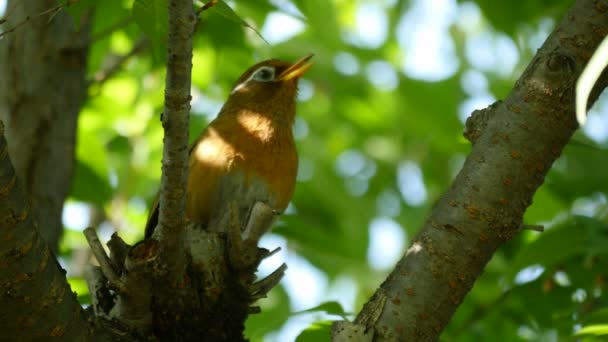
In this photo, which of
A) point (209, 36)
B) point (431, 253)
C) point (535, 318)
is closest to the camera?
point (431, 253)

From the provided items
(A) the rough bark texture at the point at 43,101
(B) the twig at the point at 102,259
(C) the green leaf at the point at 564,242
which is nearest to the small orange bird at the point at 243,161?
(A) the rough bark texture at the point at 43,101

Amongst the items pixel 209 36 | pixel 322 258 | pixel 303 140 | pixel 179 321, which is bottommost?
pixel 179 321

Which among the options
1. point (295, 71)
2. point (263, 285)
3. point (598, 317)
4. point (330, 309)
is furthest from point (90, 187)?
point (598, 317)

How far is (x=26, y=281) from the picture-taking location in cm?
295

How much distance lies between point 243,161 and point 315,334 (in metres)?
1.58

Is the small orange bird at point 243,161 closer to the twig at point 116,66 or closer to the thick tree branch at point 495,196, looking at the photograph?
the twig at point 116,66

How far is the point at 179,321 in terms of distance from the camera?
3926 mm

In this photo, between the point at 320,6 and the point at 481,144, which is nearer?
the point at 481,144

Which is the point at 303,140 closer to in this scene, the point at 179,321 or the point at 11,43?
the point at 11,43

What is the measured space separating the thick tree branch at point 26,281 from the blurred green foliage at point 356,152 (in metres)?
0.93

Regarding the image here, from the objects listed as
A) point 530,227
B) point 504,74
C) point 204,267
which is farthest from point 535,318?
point 504,74

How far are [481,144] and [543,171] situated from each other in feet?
1.00

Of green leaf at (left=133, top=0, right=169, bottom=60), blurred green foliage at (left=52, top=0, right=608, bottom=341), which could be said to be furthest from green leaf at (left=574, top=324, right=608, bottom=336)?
green leaf at (left=133, top=0, right=169, bottom=60)

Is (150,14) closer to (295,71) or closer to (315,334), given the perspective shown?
(315,334)
